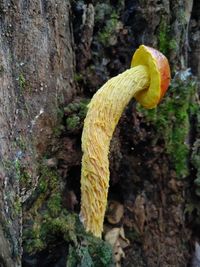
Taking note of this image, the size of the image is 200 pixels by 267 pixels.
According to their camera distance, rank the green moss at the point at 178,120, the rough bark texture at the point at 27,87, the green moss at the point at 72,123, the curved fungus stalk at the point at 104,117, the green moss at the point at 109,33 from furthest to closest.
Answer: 1. the green moss at the point at 178,120
2. the green moss at the point at 109,33
3. the green moss at the point at 72,123
4. the curved fungus stalk at the point at 104,117
5. the rough bark texture at the point at 27,87

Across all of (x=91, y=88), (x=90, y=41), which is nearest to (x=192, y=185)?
(x=91, y=88)

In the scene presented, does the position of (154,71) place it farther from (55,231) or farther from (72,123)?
(55,231)

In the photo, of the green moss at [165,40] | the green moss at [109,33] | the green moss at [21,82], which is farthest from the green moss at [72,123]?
the green moss at [165,40]

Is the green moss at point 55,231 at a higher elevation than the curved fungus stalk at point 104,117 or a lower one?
lower

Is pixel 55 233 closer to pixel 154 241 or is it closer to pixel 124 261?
pixel 124 261

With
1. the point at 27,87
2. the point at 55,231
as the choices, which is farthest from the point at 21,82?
the point at 55,231

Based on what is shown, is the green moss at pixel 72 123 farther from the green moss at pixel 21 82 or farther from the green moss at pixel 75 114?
the green moss at pixel 21 82

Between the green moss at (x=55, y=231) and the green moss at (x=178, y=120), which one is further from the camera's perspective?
the green moss at (x=178, y=120)
